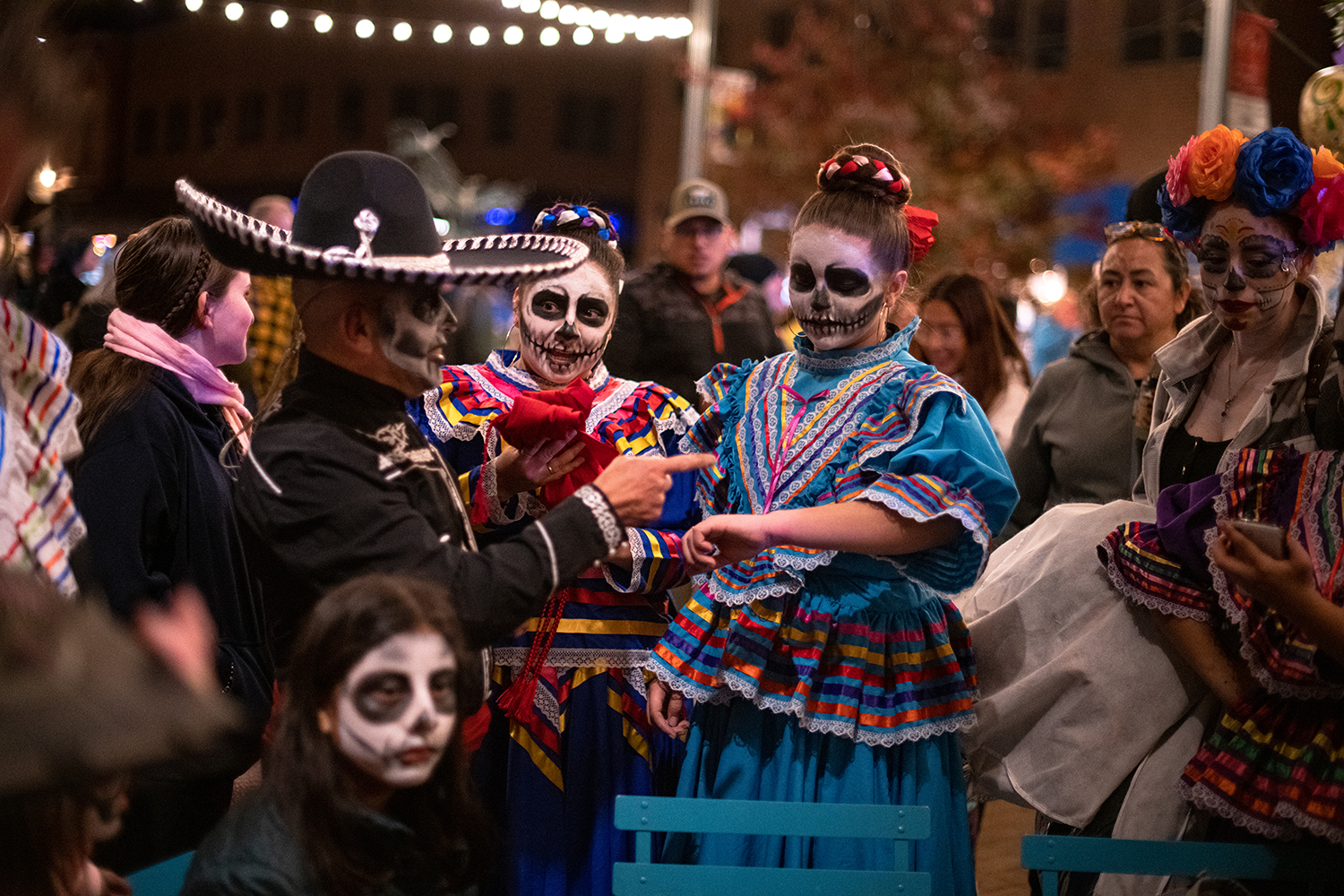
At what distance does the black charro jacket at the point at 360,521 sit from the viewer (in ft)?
6.12

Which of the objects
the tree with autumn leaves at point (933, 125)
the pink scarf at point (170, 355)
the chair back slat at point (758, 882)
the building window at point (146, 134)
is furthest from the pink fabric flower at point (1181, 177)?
the building window at point (146, 134)

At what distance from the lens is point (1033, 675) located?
102 inches

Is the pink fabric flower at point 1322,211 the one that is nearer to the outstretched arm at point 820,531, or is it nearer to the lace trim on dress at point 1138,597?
the lace trim on dress at point 1138,597

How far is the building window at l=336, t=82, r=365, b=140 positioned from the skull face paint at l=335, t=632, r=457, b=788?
21.9 meters

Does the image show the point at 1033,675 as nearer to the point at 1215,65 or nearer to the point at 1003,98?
the point at 1215,65

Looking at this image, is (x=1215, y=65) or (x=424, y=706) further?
(x=1215, y=65)

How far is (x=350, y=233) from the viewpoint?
2.01m

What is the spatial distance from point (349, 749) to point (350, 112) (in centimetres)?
2217

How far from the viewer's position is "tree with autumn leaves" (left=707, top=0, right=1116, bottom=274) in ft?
48.5

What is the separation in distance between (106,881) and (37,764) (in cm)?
49

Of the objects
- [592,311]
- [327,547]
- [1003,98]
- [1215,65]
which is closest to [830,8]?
[1003,98]

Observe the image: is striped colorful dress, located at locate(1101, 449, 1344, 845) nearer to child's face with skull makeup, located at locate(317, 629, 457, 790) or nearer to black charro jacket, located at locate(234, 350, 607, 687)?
black charro jacket, located at locate(234, 350, 607, 687)

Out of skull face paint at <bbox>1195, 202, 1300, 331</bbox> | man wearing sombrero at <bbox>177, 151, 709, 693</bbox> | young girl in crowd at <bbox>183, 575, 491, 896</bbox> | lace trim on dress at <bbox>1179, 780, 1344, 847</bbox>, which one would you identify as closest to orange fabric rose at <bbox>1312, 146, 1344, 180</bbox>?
skull face paint at <bbox>1195, 202, 1300, 331</bbox>

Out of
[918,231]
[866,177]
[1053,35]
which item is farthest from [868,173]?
[1053,35]
